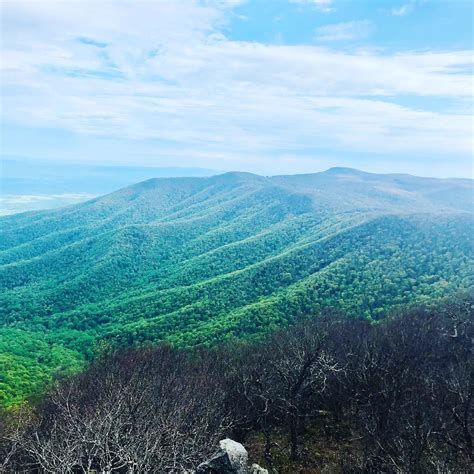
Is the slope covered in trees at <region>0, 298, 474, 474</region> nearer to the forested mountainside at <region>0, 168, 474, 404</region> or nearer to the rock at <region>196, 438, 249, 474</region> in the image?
the rock at <region>196, 438, 249, 474</region>

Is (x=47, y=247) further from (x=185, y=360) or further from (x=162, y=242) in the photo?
(x=185, y=360)

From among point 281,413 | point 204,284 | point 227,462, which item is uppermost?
point 227,462

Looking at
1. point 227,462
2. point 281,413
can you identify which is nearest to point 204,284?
point 281,413

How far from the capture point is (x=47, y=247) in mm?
198000

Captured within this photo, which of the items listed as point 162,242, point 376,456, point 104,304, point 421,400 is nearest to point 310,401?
point 421,400

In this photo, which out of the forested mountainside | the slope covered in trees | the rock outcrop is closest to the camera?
the rock outcrop

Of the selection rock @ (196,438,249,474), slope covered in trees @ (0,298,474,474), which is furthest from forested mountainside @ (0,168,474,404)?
rock @ (196,438,249,474)

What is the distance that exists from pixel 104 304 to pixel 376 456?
110 metres

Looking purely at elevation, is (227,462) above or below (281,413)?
above

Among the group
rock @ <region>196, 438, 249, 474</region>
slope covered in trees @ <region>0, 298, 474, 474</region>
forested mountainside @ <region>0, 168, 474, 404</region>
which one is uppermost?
rock @ <region>196, 438, 249, 474</region>

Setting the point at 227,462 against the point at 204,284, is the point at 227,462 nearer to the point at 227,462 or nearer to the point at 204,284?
the point at 227,462

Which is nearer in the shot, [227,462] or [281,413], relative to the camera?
[227,462]

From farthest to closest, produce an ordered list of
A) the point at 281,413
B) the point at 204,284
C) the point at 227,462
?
the point at 204,284 < the point at 281,413 < the point at 227,462

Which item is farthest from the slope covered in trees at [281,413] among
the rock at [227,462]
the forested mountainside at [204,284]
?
the forested mountainside at [204,284]
